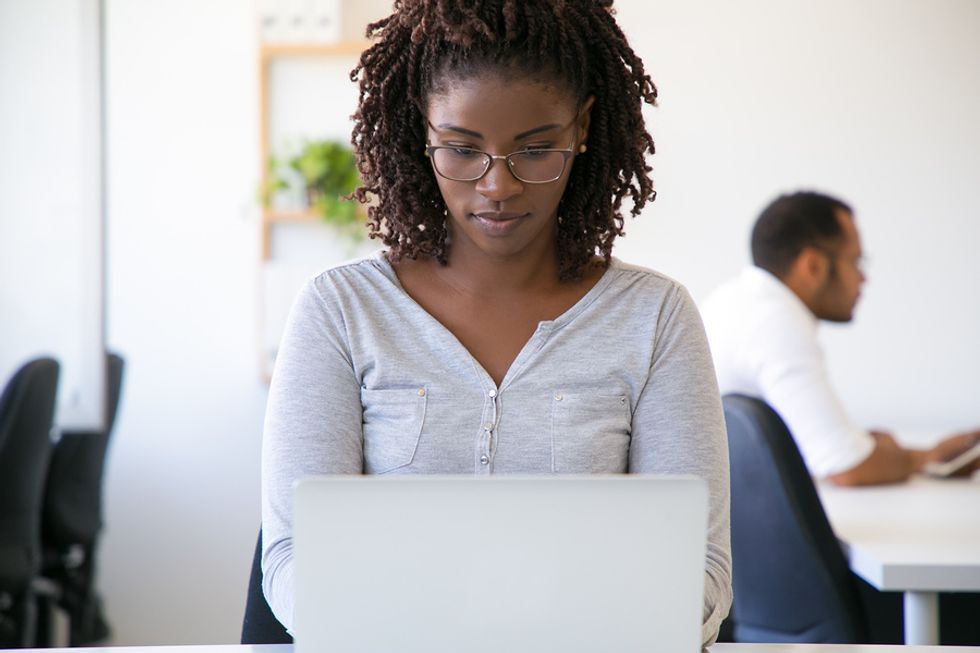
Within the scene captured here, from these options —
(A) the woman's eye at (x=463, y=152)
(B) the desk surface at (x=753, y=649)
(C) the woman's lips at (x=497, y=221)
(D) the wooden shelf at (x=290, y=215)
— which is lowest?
(B) the desk surface at (x=753, y=649)

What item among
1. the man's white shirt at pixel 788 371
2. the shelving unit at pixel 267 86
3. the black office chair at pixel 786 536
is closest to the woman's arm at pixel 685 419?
the black office chair at pixel 786 536

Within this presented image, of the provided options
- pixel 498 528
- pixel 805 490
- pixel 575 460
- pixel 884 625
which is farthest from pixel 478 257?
pixel 884 625

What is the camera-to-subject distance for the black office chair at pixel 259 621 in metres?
1.16

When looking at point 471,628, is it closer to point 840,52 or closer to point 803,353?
point 803,353

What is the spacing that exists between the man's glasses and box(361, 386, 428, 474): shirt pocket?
227 millimetres

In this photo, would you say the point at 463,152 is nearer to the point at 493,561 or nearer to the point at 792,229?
the point at 493,561

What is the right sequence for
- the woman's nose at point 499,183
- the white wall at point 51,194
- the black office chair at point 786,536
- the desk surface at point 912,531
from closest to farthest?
the woman's nose at point 499,183 < the desk surface at point 912,531 < the black office chair at point 786,536 < the white wall at point 51,194

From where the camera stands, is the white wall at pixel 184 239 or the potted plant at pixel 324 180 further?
the white wall at pixel 184 239

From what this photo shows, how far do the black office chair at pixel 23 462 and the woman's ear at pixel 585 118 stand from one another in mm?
1735

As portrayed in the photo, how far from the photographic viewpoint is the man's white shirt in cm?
222

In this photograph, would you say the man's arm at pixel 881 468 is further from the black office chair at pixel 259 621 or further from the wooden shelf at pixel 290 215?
the wooden shelf at pixel 290 215

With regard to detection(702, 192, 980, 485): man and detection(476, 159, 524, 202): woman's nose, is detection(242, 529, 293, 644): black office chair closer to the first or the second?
detection(476, 159, 524, 202): woman's nose

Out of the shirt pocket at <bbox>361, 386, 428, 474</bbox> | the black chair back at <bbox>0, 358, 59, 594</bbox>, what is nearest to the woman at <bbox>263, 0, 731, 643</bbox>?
the shirt pocket at <bbox>361, 386, 428, 474</bbox>

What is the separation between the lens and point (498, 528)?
79cm
